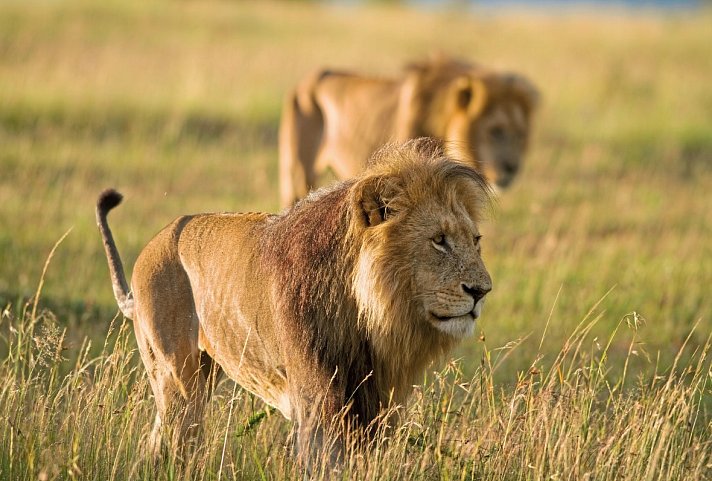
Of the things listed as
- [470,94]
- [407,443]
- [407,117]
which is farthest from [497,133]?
[407,443]

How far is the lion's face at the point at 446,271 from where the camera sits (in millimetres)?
4117

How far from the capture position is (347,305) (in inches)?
171

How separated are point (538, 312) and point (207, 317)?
13.7 feet

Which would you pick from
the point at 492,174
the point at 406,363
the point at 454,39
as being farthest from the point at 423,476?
the point at 454,39

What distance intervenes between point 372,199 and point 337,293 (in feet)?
1.16

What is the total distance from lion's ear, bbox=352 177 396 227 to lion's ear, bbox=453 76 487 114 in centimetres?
594

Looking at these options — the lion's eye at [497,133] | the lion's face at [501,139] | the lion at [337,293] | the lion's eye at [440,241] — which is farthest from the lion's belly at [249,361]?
the lion's eye at [497,133]

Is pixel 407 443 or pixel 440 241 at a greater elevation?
pixel 440 241

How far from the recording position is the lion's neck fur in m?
4.20

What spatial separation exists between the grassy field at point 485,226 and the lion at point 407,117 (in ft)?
3.08

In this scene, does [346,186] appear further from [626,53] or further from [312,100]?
[626,53]

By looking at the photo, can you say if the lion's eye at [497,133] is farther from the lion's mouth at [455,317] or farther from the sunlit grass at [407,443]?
the lion's mouth at [455,317]

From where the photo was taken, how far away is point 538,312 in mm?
8492

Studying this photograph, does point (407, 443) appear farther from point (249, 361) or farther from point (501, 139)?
point (501, 139)
